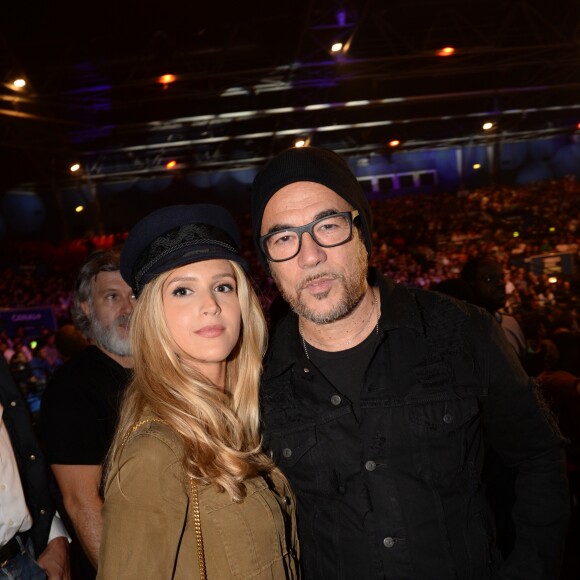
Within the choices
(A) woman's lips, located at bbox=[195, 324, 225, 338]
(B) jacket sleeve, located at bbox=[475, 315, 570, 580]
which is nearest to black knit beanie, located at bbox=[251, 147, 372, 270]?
(A) woman's lips, located at bbox=[195, 324, 225, 338]

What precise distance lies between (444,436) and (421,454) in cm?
10

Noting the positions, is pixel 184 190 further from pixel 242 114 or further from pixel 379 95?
pixel 379 95

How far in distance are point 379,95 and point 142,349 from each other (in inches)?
393

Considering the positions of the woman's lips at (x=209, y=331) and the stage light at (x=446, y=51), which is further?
the stage light at (x=446, y=51)

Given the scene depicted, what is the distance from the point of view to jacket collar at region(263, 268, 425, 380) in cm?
184

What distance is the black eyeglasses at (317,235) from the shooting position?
1.89m

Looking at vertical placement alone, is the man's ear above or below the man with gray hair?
above

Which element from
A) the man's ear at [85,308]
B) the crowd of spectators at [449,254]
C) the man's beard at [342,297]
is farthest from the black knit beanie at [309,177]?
the crowd of spectators at [449,254]

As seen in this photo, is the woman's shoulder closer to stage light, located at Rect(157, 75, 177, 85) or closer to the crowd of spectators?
the crowd of spectators

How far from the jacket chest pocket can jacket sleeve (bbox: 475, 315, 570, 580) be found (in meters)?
0.13

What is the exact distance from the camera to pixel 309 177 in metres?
1.90

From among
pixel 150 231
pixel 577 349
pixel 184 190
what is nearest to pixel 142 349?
pixel 150 231

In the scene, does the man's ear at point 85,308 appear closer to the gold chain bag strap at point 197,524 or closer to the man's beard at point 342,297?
the man's beard at point 342,297

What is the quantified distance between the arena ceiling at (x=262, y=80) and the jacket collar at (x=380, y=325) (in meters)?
7.65
